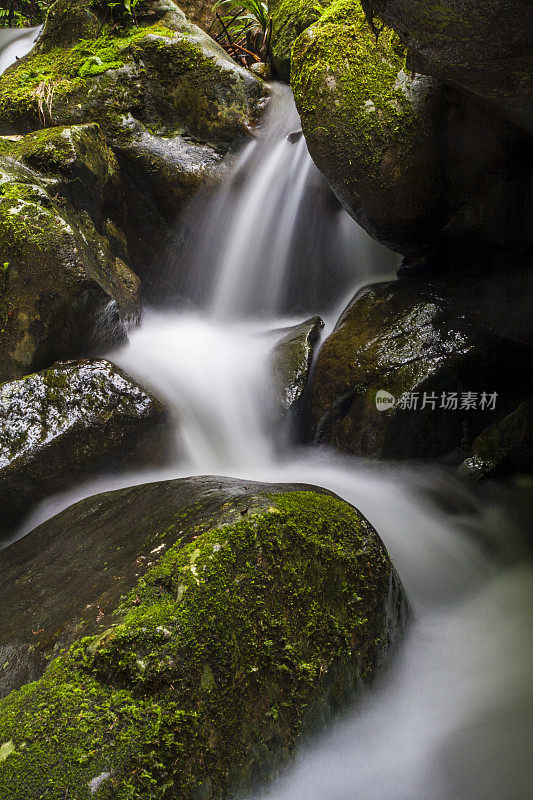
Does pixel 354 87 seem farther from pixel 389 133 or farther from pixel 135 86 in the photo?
pixel 135 86

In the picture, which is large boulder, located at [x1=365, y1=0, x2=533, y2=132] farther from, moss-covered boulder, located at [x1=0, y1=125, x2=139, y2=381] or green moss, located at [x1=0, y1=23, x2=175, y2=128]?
green moss, located at [x1=0, y1=23, x2=175, y2=128]

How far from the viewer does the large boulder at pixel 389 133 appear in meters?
4.20

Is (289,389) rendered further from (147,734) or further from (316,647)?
(147,734)

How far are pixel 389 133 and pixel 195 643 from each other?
4.03 metres

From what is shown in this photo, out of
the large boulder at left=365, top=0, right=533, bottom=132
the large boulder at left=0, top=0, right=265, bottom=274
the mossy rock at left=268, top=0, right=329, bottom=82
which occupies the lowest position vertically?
the large boulder at left=365, top=0, right=533, bottom=132

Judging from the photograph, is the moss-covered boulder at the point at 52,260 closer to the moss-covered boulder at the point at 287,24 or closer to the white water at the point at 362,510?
the white water at the point at 362,510

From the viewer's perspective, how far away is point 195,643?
71.3 inches

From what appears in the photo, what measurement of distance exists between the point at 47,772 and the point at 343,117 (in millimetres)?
4613

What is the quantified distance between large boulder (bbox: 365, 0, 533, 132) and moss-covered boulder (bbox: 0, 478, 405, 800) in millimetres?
2136

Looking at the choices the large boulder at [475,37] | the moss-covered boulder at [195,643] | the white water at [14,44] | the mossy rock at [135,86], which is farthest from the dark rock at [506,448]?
the white water at [14,44]

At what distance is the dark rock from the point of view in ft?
13.6

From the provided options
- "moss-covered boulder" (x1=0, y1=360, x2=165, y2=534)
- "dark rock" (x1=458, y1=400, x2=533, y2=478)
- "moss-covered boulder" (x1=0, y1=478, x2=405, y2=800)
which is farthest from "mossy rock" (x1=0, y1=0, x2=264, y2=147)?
"moss-covered boulder" (x1=0, y1=478, x2=405, y2=800)

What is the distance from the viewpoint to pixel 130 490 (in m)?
3.40

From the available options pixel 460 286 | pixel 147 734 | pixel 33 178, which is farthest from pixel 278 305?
pixel 147 734
